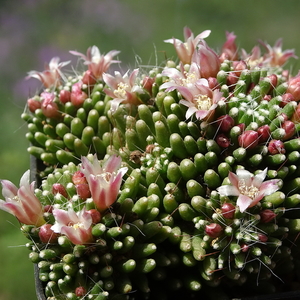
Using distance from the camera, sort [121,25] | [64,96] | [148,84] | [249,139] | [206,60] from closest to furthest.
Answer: [249,139] → [206,60] → [148,84] → [64,96] → [121,25]

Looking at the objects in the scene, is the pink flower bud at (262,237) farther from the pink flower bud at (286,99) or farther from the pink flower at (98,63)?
the pink flower at (98,63)

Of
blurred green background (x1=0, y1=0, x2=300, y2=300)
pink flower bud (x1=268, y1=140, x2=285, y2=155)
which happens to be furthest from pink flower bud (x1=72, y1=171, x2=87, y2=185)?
blurred green background (x1=0, y1=0, x2=300, y2=300)

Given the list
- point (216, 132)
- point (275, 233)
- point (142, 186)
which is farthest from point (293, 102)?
point (142, 186)

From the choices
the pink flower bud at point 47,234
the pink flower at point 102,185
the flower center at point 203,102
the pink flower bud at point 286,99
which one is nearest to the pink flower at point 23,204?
the pink flower bud at point 47,234

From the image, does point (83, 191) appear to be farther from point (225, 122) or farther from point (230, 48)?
point (230, 48)

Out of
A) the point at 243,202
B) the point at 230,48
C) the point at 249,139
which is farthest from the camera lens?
the point at 230,48

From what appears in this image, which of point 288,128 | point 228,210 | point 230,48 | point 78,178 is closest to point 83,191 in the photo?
point 78,178
